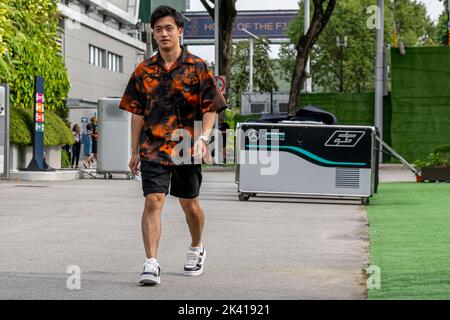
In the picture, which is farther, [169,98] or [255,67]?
[255,67]

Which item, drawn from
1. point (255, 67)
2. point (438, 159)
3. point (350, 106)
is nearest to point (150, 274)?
point (438, 159)

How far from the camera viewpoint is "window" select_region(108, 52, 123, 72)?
239ft

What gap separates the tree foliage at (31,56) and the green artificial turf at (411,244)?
40.5 ft

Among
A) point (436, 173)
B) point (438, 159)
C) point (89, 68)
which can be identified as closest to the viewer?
point (436, 173)

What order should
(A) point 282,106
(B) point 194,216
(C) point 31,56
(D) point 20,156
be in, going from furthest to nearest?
(A) point 282,106 < (C) point 31,56 < (D) point 20,156 < (B) point 194,216

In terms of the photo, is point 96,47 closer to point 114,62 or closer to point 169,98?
point 114,62

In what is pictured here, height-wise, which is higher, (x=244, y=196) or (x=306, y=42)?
(x=306, y=42)

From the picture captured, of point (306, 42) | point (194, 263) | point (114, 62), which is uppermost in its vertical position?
point (114, 62)

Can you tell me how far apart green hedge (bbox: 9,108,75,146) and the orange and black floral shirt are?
19.4 metres

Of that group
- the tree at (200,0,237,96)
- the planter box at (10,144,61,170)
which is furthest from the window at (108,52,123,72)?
the planter box at (10,144,61,170)

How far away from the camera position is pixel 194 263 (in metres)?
8.16

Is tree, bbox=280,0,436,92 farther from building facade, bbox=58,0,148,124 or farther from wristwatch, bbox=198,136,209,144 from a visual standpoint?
A: wristwatch, bbox=198,136,209,144

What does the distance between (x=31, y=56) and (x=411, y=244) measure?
2058cm

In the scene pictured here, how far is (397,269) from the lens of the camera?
854 centimetres
